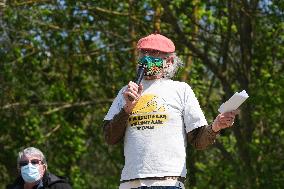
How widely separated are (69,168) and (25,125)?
224 centimetres

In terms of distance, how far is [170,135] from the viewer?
196 inches

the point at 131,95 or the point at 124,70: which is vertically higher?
the point at 131,95

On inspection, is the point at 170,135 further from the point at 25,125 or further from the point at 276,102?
the point at 25,125

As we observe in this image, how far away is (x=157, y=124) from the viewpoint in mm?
5000

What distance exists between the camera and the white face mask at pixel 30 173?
7113 millimetres

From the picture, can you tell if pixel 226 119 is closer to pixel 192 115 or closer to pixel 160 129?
pixel 192 115

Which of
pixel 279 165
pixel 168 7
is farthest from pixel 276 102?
pixel 168 7

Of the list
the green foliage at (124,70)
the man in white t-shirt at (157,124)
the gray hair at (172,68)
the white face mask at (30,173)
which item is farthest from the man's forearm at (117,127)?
the green foliage at (124,70)

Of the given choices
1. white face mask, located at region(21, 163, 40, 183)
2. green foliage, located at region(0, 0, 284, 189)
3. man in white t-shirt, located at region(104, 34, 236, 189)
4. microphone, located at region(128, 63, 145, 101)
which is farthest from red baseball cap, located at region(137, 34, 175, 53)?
green foliage, located at region(0, 0, 284, 189)

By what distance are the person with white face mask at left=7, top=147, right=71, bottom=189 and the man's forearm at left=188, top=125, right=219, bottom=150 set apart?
A: 2.32 meters

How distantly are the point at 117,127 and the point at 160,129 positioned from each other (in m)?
0.24

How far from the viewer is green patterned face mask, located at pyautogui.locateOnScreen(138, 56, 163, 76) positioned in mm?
5102

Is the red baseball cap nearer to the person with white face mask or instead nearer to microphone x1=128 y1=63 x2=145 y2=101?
microphone x1=128 y1=63 x2=145 y2=101

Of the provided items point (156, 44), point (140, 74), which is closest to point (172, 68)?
point (156, 44)
